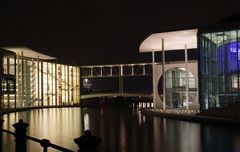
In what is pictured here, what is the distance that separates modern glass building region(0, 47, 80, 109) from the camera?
44.7 metres

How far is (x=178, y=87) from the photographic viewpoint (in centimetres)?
3909

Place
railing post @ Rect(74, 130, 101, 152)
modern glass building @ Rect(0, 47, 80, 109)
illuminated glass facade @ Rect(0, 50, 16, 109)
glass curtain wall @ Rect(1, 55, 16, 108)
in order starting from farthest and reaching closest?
1. modern glass building @ Rect(0, 47, 80, 109)
2. glass curtain wall @ Rect(1, 55, 16, 108)
3. illuminated glass facade @ Rect(0, 50, 16, 109)
4. railing post @ Rect(74, 130, 101, 152)

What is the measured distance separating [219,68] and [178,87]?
11982 millimetres

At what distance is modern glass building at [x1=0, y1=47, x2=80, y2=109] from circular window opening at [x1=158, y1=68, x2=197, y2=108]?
1854 cm

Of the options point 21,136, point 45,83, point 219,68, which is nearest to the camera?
point 21,136

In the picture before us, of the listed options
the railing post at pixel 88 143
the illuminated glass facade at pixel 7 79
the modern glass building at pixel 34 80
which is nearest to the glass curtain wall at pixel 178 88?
the modern glass building at pixel 34 80

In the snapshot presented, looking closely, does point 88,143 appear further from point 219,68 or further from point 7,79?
point 7,79

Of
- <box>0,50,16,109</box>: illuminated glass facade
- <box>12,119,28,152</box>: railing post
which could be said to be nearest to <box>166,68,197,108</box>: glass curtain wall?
<box>0,50,16,109</box>: illuminated glass facade

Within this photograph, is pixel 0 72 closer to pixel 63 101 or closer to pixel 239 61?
pixel 63 101

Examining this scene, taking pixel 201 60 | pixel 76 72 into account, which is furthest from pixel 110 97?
pixel 201 60

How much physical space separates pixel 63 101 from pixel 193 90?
29.1 metres

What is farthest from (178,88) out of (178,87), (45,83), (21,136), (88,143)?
(88,143)

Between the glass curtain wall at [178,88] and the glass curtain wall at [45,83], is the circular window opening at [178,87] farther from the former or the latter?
the glass curtain wall at [45,83]

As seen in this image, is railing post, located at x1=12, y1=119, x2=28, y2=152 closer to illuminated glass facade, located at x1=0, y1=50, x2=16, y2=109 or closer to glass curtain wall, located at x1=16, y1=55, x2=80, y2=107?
illuminated glass facade, located at x1=0, y1=50, x2=16, y2=109
